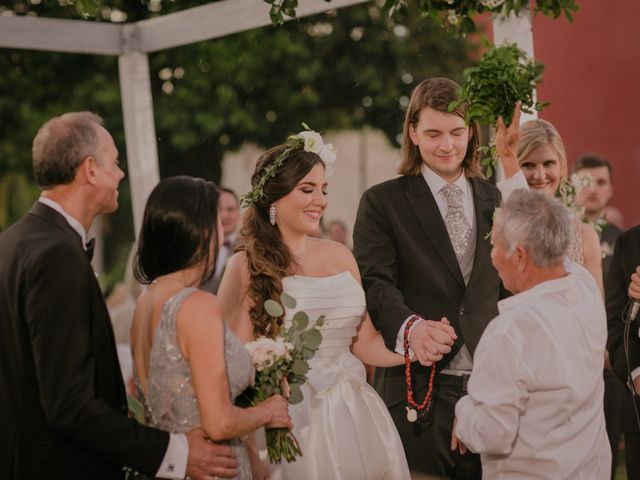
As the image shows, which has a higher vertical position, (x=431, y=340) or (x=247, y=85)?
(x=247, y=85)

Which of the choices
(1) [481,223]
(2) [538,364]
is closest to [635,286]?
(1) [481,223]

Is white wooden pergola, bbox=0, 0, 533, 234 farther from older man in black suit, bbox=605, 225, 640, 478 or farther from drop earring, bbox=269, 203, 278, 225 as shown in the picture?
older man in black suit, bbox=605, 225, 640, 478

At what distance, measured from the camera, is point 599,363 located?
143 inches

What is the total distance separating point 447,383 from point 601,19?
772cm

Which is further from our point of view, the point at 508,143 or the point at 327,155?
the point at 327,155

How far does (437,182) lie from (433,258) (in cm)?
40

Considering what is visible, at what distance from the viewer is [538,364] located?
3414 mm

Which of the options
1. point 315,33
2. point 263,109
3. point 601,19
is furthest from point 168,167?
point 601,19

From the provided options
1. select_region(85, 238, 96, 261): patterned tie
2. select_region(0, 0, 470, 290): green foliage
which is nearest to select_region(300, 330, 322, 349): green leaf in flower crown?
select_region(85, 238, 96, 261): patterned tie

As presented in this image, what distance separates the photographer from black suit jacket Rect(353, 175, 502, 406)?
15.4 feet

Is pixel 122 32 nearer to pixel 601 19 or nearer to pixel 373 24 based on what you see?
pixel 601 19

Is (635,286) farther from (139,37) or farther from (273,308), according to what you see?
(139,37)

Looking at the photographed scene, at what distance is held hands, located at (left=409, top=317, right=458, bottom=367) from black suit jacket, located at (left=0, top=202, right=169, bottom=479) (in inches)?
55.2

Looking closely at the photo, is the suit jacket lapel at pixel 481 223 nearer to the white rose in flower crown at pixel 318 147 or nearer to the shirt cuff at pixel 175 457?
the white rose in flower crown at pixel 318 147
